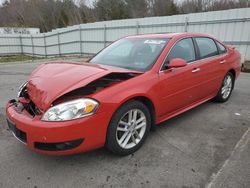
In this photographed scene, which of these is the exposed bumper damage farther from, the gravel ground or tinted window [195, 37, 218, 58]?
tinted window [195, 37, 218, 58]

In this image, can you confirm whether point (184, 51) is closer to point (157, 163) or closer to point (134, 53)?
point (134, 53)

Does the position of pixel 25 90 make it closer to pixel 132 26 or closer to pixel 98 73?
pixel 98 73

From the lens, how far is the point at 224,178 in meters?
2.45

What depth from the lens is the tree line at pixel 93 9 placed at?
111 feet

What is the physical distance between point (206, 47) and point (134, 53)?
61.2 inches

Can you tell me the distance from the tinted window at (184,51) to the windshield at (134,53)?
0.18m

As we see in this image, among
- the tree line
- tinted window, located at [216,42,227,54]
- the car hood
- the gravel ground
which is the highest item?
the tree line

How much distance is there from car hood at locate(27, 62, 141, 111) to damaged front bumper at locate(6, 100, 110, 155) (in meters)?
0.23

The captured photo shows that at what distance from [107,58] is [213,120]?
2.12 meters

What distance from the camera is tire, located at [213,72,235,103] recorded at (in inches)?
191

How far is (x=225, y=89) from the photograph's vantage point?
196 inches

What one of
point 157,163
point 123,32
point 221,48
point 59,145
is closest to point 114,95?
point 59,145

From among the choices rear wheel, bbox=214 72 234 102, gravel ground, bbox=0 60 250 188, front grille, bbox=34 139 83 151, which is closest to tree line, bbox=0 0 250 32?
rear wheel, bbox=214 72 234 102

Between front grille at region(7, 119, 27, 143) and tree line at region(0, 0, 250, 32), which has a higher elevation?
tree line at region(0, 0, 250, 32)
